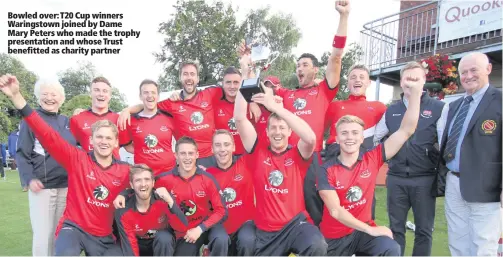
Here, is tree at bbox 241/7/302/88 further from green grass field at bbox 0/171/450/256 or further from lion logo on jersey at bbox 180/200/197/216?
lion logo on jersey at bbox 180/200/197/216

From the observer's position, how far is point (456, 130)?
383 cm

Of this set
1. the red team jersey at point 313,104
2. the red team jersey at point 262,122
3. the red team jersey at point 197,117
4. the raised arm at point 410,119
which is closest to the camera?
the raised arm at point 410,119

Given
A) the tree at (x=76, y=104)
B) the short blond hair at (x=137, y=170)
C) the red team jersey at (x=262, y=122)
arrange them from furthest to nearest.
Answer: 1. the tree at (x=76, y=104)
2. the red team jersey at (x=262, y=122)
3. the short blond hair at (x=137, y=170)

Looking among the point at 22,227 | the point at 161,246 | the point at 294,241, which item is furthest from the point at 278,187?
the point at 22,227

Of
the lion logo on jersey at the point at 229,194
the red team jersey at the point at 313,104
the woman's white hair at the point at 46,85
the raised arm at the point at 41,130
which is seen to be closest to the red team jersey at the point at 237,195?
the lion logo on jersey at the point at 229,194

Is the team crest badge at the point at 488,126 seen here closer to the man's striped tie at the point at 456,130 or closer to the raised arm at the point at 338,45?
the man's striped tie at the point at 456,130

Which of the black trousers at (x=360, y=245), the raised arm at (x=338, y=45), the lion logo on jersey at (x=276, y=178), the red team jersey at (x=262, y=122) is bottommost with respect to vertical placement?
the black trousers at (x=360, y=245)

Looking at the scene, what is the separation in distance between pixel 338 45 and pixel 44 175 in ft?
11.7

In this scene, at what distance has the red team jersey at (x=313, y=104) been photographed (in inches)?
169

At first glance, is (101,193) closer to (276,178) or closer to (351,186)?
(276,178)

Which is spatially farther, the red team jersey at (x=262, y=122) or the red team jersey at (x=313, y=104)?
the red team jersey at (x=262, y=122)

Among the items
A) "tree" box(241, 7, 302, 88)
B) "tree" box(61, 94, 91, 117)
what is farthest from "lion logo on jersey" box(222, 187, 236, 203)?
"tree" box(61, 94, 91, 117)

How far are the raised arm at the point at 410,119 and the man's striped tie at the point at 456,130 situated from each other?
1.91 ft

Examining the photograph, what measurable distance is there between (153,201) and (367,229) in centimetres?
209
